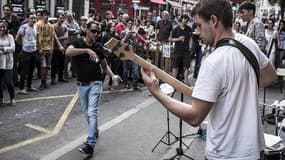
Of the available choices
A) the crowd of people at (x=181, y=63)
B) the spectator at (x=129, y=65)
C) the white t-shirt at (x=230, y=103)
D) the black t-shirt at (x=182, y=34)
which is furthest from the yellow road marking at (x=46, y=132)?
the white t-shirt at (x=230, y=103)

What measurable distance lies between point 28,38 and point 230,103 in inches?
330

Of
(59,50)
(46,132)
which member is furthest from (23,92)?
(46,132)

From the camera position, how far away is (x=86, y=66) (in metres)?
5.72

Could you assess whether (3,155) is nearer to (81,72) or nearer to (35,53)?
(81,72)

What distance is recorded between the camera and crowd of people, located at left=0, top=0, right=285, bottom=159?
210 cm

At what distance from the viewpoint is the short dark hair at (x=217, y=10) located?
2.08 meters

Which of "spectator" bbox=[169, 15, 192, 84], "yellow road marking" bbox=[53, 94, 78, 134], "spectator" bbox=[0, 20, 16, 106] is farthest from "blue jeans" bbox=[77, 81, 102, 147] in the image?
"spectator" bbox=[169, 15, 192, 84]

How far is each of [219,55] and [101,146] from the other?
415cm

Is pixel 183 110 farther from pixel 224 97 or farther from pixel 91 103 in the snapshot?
pixel 91 103

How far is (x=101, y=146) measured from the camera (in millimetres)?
5957

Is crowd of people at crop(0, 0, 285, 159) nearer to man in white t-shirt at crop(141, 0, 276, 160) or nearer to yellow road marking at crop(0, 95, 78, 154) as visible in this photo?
man in white t-shirt at crop(141, 0, 276, 160)

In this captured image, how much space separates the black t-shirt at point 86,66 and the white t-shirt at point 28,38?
4388 mm

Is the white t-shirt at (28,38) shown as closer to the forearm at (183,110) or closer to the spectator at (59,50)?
the spectator at (59,50)

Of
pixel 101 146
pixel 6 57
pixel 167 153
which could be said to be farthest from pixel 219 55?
pixel 6 57
